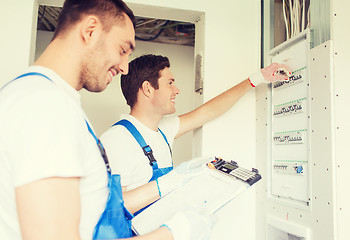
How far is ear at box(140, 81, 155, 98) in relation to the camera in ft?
5.75

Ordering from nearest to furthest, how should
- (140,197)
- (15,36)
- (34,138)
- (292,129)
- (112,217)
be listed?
(34,138) < (112,217) < (140,197) < (292,129) < (15,36)

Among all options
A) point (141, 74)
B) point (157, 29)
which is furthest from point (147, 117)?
point (157, 29)

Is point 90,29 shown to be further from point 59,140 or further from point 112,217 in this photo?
point 112,217

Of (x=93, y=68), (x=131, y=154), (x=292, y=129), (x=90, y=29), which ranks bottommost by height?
(x=131, y=154)

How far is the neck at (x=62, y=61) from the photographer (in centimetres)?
81

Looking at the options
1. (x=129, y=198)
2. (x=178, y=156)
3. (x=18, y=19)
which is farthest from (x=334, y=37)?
(x=178, y=156)

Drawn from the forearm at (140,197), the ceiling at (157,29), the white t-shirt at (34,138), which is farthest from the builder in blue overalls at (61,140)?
the ceiling at (157,29)

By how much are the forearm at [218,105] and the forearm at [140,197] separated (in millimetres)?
557

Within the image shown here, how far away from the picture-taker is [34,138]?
61 cm

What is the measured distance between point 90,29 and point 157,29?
2.13 m

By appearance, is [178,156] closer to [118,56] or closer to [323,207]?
[323,207]

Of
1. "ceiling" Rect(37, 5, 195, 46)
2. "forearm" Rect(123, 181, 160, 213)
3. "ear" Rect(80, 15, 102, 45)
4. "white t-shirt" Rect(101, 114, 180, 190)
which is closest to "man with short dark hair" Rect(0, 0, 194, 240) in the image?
"ear" Rect(80, 15, 102, 45)

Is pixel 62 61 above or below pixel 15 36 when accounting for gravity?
below

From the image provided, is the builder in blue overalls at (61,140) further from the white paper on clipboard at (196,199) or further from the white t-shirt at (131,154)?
the white t-shirt at (131,154)
